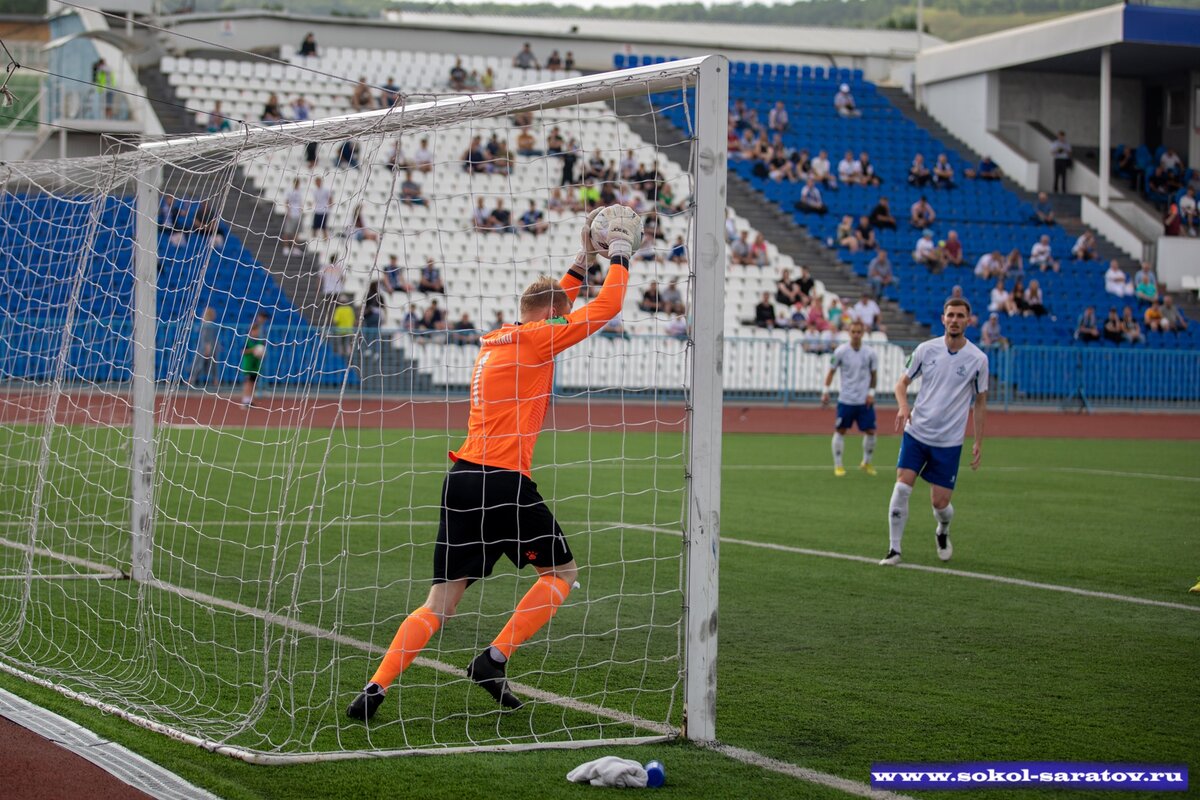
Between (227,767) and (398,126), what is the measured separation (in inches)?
115

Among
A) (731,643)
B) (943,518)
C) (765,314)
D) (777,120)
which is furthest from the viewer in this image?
(777,120)

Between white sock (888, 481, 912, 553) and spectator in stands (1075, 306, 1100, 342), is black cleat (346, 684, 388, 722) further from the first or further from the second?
spectator in stands (1075, 306, 1100, 342)

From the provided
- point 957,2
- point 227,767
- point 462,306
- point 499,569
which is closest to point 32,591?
point 499,569

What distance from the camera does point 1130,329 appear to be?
30.7 meters

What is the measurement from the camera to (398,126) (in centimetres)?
612

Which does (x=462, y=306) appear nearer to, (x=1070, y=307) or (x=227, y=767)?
(x=1070, y=307)

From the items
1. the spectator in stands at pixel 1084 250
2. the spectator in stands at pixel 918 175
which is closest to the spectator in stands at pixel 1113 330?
the spectator in stands at pixel 1084 250

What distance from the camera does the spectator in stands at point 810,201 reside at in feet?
111

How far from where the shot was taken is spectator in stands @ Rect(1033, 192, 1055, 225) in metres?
35.1

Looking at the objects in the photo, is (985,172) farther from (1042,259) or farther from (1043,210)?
(1042,259)

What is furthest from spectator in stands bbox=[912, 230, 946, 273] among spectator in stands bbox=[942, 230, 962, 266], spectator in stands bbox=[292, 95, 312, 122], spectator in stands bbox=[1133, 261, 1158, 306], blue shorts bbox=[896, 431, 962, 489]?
blue shorts bbox=[896, 431, 962, 489]

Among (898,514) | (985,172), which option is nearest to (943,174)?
(985,172)

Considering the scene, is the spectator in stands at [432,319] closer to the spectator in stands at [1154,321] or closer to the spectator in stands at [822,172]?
the spectator in stands at [822,172]

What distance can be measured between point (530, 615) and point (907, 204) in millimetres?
30848
